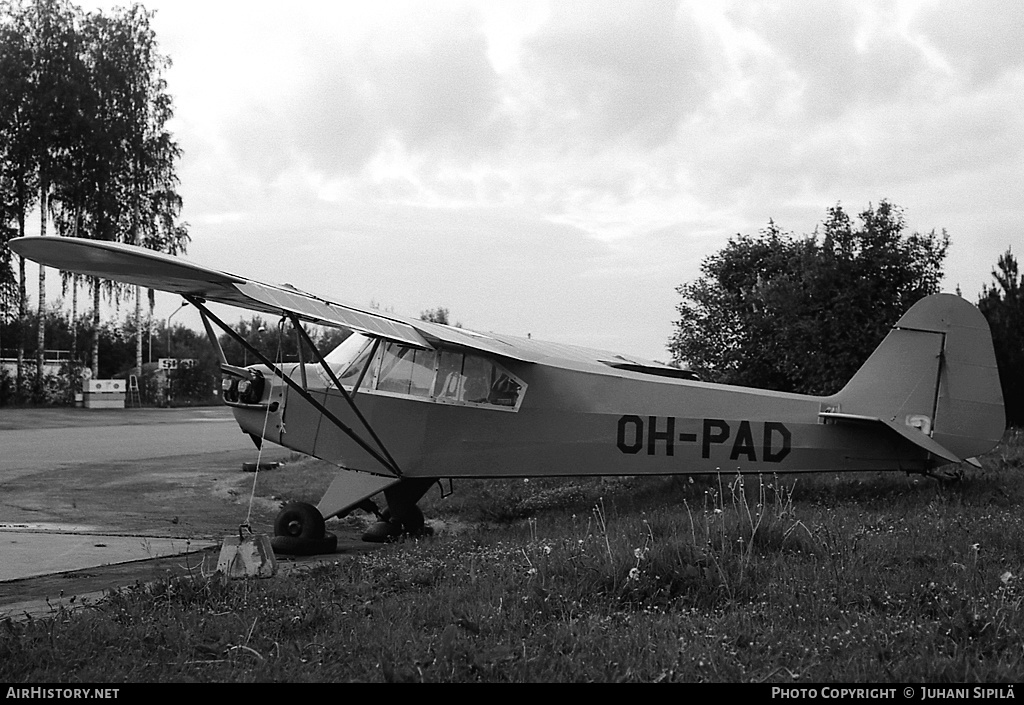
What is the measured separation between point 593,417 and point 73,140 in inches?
1535

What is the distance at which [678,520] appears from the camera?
7.95 meters

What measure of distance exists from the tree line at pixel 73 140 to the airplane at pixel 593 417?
117 ft

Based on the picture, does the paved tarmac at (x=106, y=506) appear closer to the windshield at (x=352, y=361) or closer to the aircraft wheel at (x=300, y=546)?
the aircraft wheel at (x=300, y=546)

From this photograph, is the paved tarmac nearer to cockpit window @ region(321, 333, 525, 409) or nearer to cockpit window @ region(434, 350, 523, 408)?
cockpit window @ region(321, 333, 525, 409)

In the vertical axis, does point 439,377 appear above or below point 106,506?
above

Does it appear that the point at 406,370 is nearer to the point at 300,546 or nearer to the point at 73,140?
the point at 300,546

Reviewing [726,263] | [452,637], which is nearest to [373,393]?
[452,637]

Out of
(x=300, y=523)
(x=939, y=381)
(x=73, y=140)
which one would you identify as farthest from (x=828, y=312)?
(x=73, y=140)

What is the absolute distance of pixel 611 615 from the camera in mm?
5148

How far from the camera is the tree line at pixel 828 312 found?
18.6m

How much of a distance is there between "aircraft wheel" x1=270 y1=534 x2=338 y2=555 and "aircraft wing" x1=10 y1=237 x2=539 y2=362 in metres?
2.26

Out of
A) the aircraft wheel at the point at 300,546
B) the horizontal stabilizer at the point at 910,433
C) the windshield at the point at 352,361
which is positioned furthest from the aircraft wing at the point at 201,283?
the horizontal stabilizer at the point at 910,433

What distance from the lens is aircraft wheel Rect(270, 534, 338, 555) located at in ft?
30.5

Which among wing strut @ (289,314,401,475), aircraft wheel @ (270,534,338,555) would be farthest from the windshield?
aircraft wheel @ (270,534,338,555)
